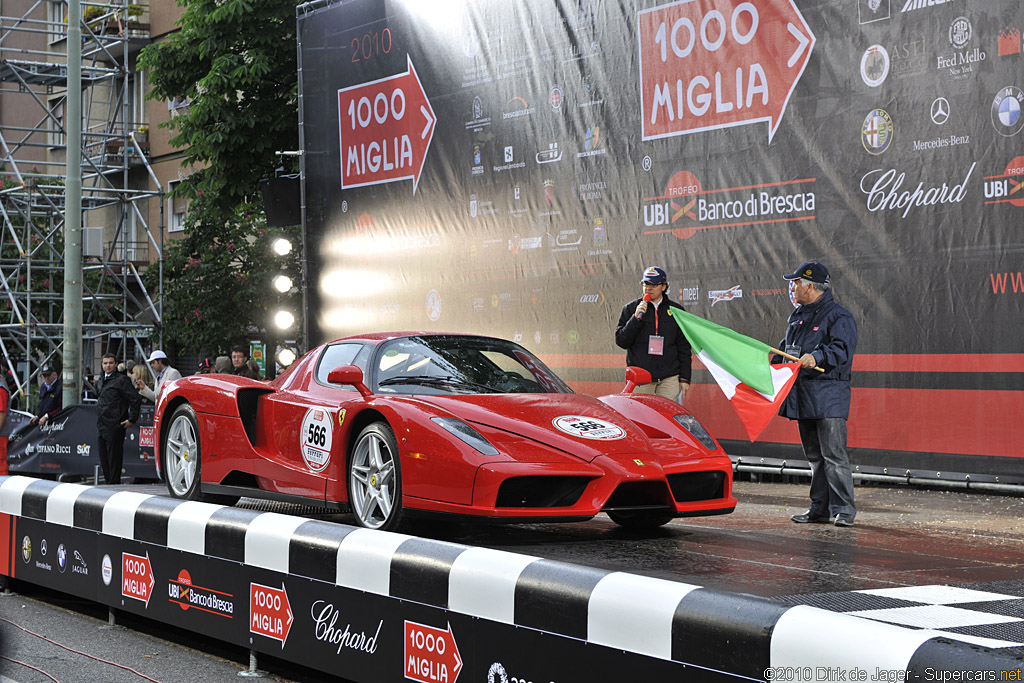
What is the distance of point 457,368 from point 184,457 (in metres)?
2.29

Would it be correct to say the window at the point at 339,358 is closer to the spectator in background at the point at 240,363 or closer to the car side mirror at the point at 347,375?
the car side mirror at the point at 347,375

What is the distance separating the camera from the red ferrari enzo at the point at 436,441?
645 centimetres

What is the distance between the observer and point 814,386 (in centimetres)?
782

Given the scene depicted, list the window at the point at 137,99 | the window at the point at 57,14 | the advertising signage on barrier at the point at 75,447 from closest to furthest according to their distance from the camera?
1. the advertising signage on barrier at the point at 75,447
2. the window at the point at 57,14
3. the window at the point at 137,99

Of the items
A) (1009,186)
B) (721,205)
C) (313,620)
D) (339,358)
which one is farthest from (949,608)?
(721,205)

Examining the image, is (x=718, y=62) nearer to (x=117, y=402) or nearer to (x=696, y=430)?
(x=696, y=430)

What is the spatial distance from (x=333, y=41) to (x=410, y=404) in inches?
387

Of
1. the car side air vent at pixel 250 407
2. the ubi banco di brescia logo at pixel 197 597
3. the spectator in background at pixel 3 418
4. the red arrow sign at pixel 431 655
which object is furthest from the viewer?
the spectator in background at pixel 3 418

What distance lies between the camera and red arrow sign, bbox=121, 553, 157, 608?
6281 millimetres

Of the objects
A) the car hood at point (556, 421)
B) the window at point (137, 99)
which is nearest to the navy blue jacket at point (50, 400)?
the car hood at point (556, 421)

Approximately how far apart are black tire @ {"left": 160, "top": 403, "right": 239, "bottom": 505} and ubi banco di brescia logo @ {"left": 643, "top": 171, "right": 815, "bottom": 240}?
457 cm

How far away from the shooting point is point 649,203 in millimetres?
11375

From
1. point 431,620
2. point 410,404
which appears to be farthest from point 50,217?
point 431,620

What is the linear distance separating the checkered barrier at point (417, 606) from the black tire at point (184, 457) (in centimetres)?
132
